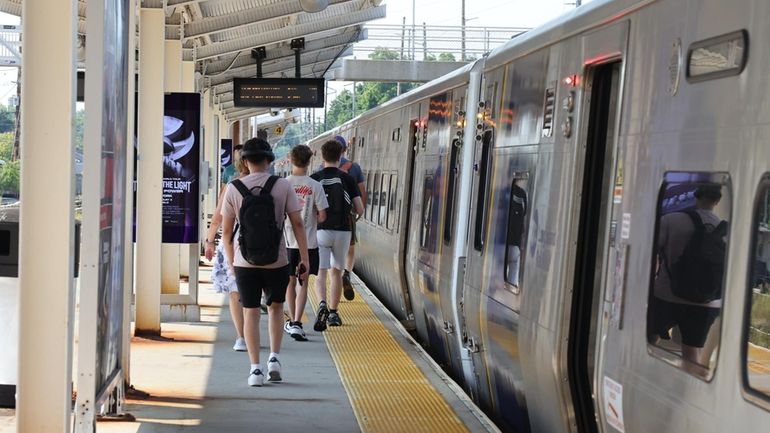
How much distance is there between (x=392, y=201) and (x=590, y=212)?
7.81 meters

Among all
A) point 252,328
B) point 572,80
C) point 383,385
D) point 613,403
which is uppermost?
point 572,80

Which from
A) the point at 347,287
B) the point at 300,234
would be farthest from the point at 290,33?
the point at 300,234

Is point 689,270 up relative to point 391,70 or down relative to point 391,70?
down

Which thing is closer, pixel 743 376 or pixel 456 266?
pixel 743 376

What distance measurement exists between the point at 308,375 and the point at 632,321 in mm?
4836

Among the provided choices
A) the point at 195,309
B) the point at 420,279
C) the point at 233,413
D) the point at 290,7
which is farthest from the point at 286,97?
the point at 233,413

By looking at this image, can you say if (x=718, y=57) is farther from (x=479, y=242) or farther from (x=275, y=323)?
(x=275, y=323)

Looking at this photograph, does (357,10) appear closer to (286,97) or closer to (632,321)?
(286,97)

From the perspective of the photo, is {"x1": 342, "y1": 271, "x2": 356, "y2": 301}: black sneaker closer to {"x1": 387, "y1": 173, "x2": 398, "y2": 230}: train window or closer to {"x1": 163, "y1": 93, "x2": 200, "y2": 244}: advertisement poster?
{"x1": 387, "y1": 173, "x2": 398, "y2": 230}: train window

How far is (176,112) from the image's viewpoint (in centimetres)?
1152

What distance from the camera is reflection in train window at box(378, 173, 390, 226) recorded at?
14.1 metres

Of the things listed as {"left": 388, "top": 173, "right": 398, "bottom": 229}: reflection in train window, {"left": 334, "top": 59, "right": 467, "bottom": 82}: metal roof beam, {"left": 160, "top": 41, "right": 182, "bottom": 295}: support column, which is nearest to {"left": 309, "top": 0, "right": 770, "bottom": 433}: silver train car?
{"left": 388, "top": 173, "right": 398, "bottom": 229}: reflection in train window

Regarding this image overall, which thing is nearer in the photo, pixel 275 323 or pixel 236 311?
pixel 275 323

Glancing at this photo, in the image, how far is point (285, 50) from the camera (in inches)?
805
